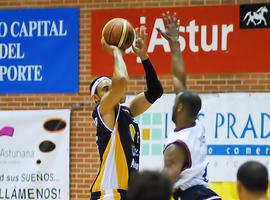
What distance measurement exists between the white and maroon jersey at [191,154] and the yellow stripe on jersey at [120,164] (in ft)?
1.90

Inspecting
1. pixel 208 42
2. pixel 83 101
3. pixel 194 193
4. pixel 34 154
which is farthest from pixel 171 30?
pixel 34 154

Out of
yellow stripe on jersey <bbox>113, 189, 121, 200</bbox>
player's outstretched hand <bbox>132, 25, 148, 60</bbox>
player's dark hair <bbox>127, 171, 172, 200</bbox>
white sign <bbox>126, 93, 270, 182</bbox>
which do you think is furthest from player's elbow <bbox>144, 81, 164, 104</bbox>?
player's dark hair <bbox>127, 171, 172, 200</bbox>

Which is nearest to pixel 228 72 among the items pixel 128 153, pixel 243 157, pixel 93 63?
pixel 243 157

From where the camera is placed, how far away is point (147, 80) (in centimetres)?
737

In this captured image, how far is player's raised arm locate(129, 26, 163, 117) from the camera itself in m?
7.23

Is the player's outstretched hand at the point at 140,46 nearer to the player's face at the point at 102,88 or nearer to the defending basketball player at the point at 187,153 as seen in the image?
the player's face at the point at 102,88

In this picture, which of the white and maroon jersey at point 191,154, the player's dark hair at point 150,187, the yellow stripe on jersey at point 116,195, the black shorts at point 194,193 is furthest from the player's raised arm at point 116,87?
the player's dark hair at point 150,187

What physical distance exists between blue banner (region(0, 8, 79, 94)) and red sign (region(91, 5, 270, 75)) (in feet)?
1.90

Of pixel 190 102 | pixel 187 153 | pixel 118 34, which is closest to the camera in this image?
pixel 187 153

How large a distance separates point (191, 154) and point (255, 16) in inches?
177

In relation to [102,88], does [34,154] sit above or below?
below

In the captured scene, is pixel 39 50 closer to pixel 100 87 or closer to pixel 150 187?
pixel 100 87

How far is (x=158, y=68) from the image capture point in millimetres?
10719

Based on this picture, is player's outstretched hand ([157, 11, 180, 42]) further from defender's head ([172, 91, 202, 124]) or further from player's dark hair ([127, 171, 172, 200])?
player's dark hair ([127, 171, 172, 200])
